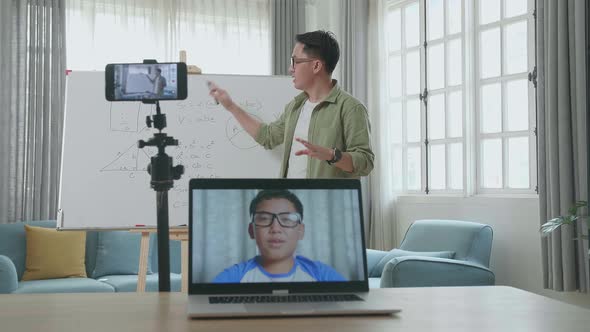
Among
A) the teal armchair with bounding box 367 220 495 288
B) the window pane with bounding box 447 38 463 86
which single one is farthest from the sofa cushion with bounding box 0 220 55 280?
the window pane with bounding box 447 38 463 86

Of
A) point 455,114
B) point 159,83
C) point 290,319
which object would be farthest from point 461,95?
point 290,319

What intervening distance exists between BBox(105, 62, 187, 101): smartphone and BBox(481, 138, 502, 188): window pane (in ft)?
11.7

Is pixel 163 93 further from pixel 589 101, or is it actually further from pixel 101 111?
pixel 589 101

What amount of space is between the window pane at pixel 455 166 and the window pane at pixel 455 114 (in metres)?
0.09

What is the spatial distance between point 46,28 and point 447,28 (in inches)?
113

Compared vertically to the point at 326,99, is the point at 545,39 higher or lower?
higher

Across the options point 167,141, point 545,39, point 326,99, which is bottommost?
point 167,141

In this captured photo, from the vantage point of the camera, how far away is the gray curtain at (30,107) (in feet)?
16.1

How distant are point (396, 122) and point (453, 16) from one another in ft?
3.08

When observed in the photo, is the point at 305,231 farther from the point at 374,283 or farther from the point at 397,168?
the point at 397,168

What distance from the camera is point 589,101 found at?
360 cm

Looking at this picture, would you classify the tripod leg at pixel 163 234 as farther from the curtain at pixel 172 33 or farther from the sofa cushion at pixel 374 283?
the curtain at pixel 172 33

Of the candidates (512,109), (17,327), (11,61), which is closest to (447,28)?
(512,109)

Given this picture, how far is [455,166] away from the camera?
4.86m
